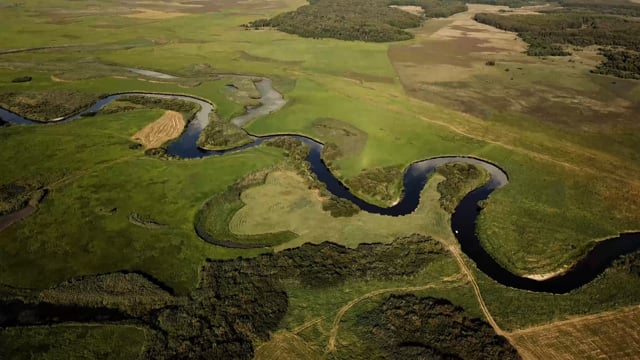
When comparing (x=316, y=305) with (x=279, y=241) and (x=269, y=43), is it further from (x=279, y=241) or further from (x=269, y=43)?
(x=269, y=43)

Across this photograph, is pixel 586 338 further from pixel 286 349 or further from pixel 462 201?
pixel 286 349

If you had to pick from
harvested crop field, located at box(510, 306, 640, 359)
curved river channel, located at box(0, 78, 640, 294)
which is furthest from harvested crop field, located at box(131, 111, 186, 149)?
harvested crop field, located at box(510, 306, 640, 359)

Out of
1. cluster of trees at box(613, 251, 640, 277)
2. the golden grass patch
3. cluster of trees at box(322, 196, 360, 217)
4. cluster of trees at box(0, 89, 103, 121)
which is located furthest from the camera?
cluster of trees at box(0, 89, 103, 121)

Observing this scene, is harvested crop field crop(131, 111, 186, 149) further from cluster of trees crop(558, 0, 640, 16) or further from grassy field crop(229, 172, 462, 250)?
cluster of trees crop(558, 0, 640, 16)

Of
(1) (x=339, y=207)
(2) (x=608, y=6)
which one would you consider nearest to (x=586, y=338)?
(1) (x=339, y=207)

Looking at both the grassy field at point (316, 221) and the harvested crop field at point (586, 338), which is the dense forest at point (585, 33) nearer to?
the grassy field at point (316, 221)

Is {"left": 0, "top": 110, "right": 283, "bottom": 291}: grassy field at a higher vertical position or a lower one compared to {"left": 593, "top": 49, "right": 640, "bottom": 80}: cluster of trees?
lower

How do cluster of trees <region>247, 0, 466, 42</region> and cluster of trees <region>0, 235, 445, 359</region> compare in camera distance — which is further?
cluster of trees <region>247, 0, 466, 42</region>
